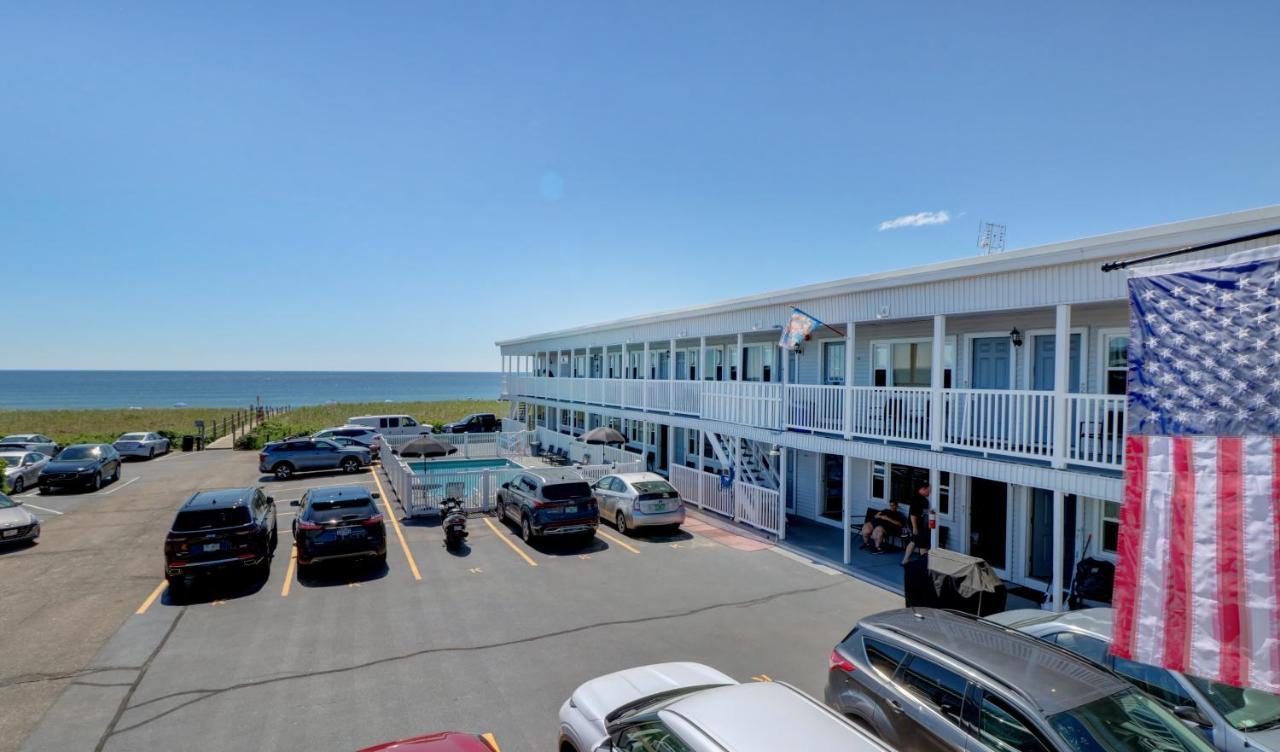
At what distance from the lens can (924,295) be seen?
1232cm

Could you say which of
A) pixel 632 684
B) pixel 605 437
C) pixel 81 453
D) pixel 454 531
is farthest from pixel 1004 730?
pixel 81 453

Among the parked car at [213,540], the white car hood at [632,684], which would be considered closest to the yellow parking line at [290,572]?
the parked car at [213,540]

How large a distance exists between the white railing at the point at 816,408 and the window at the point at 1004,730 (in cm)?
932

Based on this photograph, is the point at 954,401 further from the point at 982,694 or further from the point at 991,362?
the point at 982,694

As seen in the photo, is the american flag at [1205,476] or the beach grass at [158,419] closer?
the american flag at [1205,476]

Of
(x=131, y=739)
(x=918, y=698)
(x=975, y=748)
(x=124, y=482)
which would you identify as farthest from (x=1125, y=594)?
(x=124, y=482)

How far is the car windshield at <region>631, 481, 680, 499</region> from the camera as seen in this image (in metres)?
16.0

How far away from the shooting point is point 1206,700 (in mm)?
5445

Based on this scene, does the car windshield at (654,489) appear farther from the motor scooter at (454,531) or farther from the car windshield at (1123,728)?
the car windshield at (1123,728)

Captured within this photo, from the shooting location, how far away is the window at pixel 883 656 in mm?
5855

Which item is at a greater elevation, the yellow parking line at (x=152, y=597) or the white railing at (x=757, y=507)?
the white railing at (x=757, y=507)

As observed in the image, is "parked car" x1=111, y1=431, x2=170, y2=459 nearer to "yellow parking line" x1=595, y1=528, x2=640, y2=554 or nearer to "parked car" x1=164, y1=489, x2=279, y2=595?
"parked car" x1=164, y1=489, x2=279, y2=595

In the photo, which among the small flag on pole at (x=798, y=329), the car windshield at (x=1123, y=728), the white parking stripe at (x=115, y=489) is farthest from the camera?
the white parking stripe at (x=115, y=489)

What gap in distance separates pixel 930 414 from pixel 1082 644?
6.35 m
